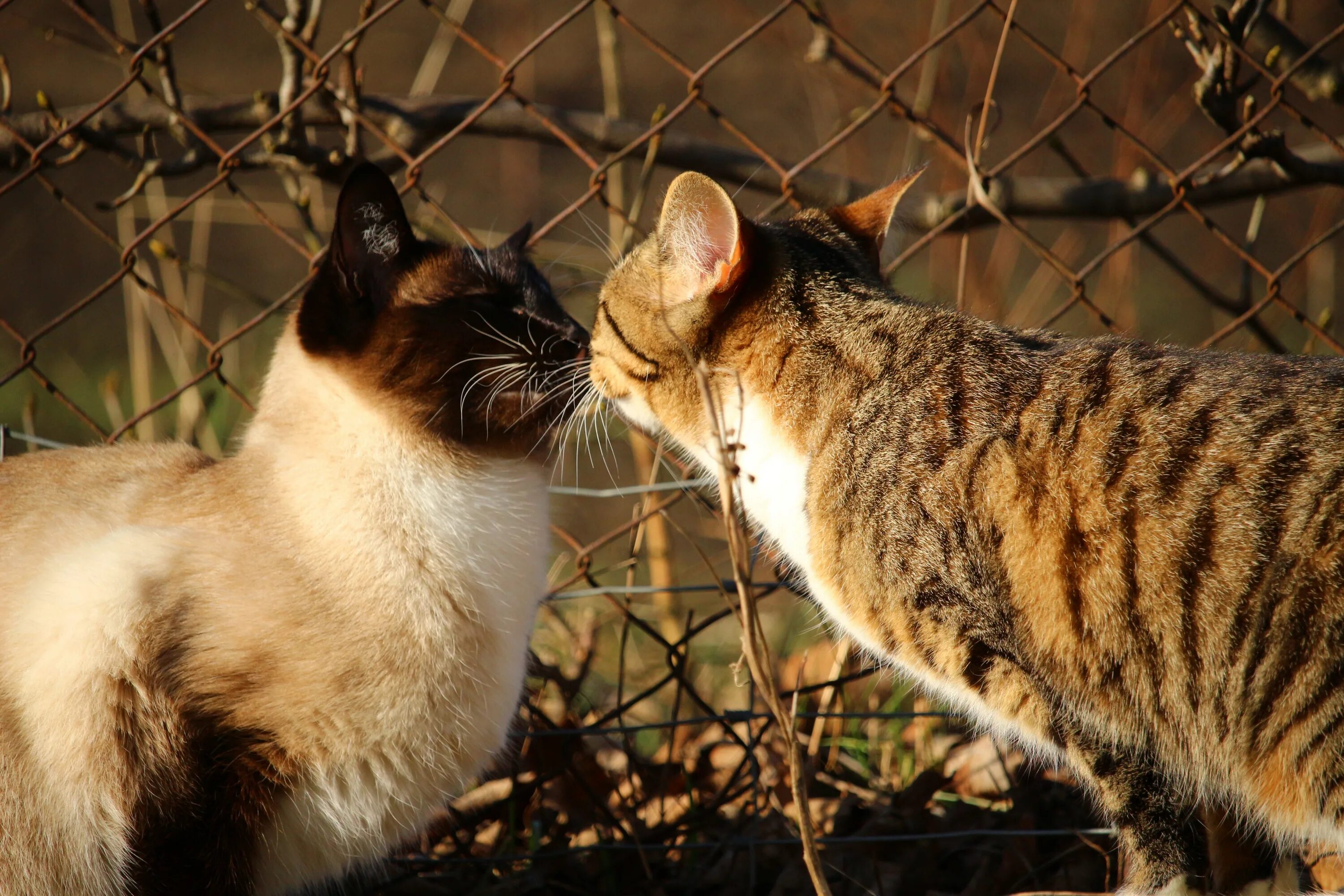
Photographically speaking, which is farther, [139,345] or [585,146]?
[139,345]

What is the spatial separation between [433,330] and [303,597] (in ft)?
1.92

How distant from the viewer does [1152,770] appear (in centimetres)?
191

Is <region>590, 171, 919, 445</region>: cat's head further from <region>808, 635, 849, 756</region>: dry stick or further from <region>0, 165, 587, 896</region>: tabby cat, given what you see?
<region>808, 635, 849, 756</region>: dry stick

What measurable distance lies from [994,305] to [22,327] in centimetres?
508

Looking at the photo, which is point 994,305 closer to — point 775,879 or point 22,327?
point 775,879

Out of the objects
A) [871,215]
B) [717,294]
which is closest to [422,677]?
[717,294]

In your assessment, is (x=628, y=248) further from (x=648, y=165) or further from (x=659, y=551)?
(x=659, y=551)

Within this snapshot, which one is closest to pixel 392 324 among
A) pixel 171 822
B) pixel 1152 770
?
pixel 171 822

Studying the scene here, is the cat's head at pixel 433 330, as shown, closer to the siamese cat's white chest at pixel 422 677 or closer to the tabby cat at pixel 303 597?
the tabby cat at pixel 303 597

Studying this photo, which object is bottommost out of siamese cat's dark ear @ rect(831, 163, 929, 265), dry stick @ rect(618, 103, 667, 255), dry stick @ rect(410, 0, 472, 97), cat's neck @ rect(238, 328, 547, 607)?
cat's neck @ rect(238, 328, 547, 607)

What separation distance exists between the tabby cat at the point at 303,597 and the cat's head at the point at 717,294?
15cm

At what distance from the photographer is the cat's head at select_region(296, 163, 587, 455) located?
7.14 feet

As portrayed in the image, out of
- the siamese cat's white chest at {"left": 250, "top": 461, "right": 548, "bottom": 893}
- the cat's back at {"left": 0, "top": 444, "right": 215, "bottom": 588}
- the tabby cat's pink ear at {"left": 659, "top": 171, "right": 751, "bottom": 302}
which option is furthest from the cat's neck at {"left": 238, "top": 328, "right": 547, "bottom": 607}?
the tabby cat's pink ear at {"left": 659, "top": 171, "right": 751, "bottom": 302}

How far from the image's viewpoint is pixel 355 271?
2.20 meters
